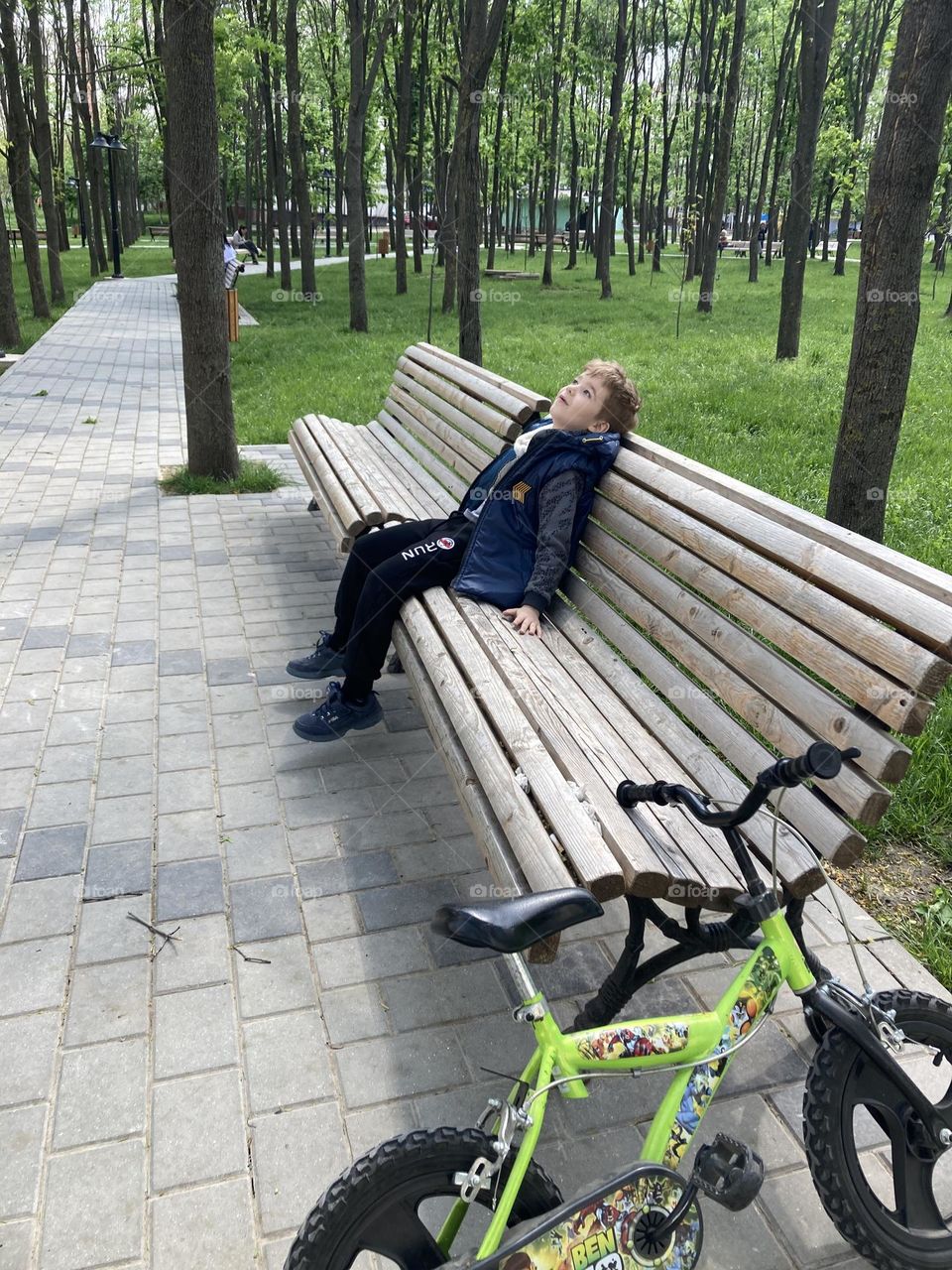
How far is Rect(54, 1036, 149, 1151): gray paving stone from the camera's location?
2213 mm

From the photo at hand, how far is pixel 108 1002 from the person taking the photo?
2584mm

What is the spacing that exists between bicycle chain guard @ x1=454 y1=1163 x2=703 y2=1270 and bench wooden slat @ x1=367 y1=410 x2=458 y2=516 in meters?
3.24

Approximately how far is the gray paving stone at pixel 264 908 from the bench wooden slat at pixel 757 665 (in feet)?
4.58

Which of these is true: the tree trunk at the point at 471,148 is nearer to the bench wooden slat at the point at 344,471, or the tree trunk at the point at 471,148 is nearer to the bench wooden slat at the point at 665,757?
the bench wooden slat at the point at 344,471

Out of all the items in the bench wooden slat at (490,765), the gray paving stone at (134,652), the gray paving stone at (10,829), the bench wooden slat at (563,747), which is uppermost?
the bench wooden slat at (563,747)

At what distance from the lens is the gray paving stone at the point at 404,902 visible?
294 cm

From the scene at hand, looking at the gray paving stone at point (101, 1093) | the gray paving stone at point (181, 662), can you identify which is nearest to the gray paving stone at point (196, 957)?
the gray paving stone at point (101, 1093)

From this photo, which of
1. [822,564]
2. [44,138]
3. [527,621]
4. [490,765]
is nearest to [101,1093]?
[490,765]

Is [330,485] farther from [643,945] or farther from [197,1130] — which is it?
[197,1130]

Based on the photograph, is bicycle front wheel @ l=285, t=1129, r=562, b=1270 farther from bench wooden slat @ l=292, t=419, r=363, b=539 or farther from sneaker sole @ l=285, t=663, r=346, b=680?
bench wooden slat @ l=292, t=419, r=363, b=539

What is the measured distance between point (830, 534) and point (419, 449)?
143 inches

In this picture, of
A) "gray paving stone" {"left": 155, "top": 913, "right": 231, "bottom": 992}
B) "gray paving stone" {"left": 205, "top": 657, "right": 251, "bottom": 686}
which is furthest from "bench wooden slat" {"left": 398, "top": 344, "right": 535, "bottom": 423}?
"gray paving stone" {"left": 155, "top": 913, "right": 231, "bottom": 992}

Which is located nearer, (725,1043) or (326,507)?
(725,1043)

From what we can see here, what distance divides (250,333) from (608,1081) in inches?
633
